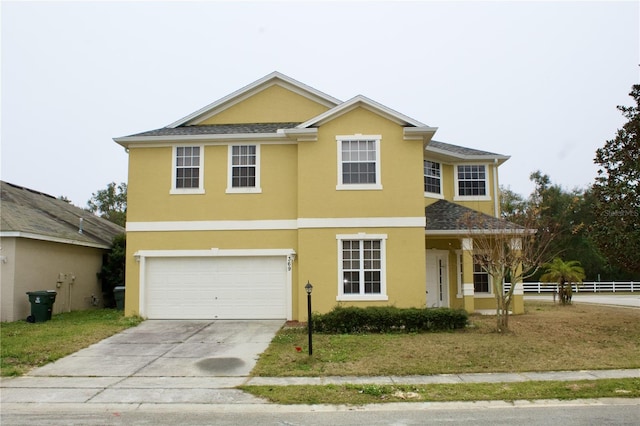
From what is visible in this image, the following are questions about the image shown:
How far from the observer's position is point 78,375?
32.8ft

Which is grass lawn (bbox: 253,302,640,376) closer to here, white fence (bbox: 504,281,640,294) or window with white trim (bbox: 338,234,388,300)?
window with white trim (bbox: 338,234,388,300)

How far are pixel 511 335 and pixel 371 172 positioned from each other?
652 centimetres

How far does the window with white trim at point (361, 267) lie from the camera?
1562 centimetres

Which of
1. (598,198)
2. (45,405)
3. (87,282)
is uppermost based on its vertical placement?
(598,198)

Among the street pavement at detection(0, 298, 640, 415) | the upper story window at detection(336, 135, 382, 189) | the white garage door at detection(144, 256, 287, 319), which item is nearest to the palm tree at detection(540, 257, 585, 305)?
the upper story window at detection(336, 135, 382, 189)

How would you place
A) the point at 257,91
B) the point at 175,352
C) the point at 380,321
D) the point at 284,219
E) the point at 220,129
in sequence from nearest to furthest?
the point at 175,352 → the point at 380,321 → the point at 284,219 → the point at 220,129 → the point at 257,91

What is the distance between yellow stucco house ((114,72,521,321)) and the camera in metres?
15.8

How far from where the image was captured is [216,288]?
16750 mm

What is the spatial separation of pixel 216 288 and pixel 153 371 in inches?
258

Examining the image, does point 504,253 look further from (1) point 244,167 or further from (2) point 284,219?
(1) point 244,167

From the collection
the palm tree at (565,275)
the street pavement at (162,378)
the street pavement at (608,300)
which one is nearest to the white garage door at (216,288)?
the street pavement at (162,378)

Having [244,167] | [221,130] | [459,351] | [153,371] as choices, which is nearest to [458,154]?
[244,167]

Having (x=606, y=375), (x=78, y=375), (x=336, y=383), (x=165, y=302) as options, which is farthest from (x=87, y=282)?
(x=606, y=375)

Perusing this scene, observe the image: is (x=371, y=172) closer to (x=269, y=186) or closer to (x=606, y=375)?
(x=269, y=186)
